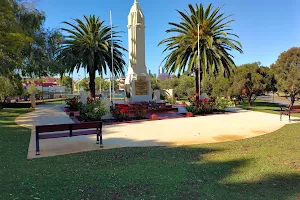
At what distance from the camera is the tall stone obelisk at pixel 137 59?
1947 centimetres

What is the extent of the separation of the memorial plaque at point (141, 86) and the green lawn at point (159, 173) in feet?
41.4

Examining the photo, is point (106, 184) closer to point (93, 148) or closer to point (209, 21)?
point (93, 148)

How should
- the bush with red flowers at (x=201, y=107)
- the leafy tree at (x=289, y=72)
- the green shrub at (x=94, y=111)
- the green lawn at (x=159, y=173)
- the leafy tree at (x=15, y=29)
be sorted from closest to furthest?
the green lawn at (x=159, y=173) < the leafy tree at (x=15, y=29) < the green shrub at (x=94, y=111) < the bush with red flowers at (x=201, y=107) < the leafy tree at (x=289, y=72)

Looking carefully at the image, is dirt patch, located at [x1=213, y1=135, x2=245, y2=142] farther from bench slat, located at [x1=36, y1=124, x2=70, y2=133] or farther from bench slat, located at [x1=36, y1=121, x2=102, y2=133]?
bench slat, located at [x1=36, y1=124, x2=70, y2=133]

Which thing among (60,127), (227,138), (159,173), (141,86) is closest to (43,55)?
(141,86)

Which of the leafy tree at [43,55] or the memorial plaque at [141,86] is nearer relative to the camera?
the leafy tree at [43,55]

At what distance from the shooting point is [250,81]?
2562cm

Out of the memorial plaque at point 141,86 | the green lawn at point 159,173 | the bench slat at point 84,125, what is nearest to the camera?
the green lawn at point 159,173

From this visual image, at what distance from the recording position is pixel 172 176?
4543mm

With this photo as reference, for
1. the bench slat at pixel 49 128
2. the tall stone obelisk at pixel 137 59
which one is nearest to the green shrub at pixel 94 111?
the bench slat at pixel 49 128

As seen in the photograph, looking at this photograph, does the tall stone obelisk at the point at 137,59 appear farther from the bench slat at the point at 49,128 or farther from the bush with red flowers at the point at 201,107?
the bench slat at the point at 49,128

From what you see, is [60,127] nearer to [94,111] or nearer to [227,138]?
[94,111]

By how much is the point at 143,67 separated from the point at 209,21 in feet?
21.2

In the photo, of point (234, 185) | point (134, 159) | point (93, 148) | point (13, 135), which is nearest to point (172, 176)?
point (234, 185)
